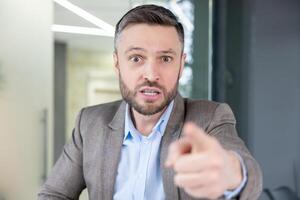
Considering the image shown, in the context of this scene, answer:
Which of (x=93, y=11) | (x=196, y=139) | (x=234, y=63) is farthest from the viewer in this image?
(x=234, y=63)

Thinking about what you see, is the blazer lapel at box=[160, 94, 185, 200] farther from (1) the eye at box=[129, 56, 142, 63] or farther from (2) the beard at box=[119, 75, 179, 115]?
(1) the eye at box=[129, 56, 142, 63]

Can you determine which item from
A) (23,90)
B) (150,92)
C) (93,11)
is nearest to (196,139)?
(150,92)

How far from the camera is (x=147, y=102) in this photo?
3.77 feet

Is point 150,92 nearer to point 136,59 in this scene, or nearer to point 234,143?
point 136,59

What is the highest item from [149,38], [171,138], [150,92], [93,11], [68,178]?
[93,11]

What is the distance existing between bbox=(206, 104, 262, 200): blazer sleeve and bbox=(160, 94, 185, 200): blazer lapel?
95 millimetres

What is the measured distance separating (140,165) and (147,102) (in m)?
0.16

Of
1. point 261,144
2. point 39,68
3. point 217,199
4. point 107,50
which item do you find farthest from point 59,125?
point 217,199

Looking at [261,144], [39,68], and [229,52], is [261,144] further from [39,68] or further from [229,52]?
[39,68]

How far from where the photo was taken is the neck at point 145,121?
1216 mm

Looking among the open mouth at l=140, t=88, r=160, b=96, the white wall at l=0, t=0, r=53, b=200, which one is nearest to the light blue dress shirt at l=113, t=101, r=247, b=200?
the open mouth at l=140, t=88, r=160, b=96

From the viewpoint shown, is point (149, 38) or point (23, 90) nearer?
point (149, 38)

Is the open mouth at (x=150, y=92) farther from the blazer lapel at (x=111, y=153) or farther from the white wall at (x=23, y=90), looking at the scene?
the white wall at (x=23, y=90)

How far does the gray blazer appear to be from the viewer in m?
1.15
